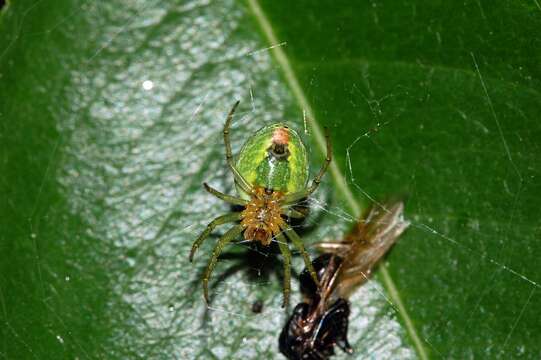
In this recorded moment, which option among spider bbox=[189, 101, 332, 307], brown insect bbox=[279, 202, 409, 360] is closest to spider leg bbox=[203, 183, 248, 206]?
spider bbox=[189, 101, 332, 307]

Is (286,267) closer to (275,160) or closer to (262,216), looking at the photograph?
(262,216)

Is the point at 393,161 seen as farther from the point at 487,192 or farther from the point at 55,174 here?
the point at 55,174

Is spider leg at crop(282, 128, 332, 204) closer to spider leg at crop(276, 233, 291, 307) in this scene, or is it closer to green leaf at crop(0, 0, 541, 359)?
green leaf at crop(0, 0, 541, 359)

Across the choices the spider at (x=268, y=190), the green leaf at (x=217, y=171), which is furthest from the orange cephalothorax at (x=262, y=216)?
the green leaf at (x=217, y=171)

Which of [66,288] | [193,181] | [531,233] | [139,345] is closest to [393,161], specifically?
[531,233]

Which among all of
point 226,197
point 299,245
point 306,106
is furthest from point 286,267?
point 306,106

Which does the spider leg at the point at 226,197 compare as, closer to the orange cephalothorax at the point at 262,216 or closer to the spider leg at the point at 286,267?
the orange cephalothorax at the point at 262,216
